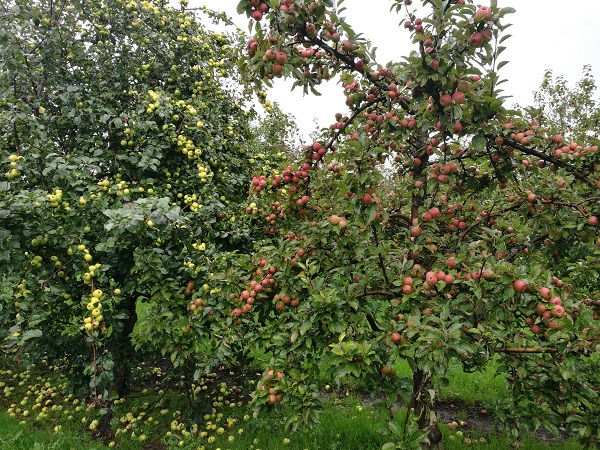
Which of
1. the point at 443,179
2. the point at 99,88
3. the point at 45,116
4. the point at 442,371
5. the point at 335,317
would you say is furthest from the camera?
the point at 99,88

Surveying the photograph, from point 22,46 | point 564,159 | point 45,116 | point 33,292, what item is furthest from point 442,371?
point 22,46

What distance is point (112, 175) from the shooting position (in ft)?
14.1

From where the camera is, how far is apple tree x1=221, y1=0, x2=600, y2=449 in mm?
2059

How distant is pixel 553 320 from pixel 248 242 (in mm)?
2837

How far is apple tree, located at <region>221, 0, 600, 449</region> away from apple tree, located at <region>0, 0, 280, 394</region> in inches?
35.1

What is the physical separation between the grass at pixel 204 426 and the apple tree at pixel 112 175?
1.85 feet

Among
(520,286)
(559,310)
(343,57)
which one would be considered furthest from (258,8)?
(559,310)

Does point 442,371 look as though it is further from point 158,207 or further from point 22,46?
point 22,46

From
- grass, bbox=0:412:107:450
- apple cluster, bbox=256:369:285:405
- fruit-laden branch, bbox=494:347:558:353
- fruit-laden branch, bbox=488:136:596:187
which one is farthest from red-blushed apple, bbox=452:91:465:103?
grass, bbox=0:412:107:450

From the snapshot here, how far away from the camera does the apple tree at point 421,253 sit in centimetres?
206

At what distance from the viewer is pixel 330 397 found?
16.0 ft

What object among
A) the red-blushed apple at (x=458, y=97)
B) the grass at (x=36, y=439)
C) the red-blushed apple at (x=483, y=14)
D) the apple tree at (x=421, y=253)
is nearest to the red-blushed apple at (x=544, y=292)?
the apple tree at (x=421, y=253)

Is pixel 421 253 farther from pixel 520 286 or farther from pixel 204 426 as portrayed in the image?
pixel 204 426

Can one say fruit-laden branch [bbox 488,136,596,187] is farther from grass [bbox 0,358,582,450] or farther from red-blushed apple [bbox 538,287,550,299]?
grass [bbox 0,358,582,450]
